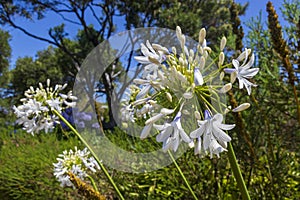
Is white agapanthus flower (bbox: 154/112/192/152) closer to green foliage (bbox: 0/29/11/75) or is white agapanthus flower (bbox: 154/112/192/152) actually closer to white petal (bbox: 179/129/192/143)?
white petal (bbox: 179/129/192/143)

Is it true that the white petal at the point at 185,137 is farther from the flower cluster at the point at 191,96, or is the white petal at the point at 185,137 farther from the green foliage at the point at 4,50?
the green foliage at the point at 4,50

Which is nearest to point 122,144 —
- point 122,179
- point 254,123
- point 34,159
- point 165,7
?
point 122,179

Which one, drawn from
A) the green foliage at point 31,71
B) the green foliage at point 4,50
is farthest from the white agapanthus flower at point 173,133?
the green foliage at point 4,50

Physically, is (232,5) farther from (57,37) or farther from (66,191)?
(57,37)

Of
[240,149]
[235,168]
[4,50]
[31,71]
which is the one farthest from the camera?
[31,71]

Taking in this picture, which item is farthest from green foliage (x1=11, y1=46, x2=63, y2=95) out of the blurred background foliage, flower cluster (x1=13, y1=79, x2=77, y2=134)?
flower cluster (x1=13, y1=79, x2=77, y2=134)

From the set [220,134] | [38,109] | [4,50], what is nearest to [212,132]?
[220,134]

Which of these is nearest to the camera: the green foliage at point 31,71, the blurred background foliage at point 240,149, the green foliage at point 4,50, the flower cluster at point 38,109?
the blurred background foliage at point 240,149

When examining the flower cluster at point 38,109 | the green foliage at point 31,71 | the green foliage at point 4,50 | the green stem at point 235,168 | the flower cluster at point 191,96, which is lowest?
the green stem at point 235,168

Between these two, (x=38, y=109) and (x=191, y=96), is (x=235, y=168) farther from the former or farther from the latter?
(x=38, y=109)

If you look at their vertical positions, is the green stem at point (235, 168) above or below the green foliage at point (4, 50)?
below

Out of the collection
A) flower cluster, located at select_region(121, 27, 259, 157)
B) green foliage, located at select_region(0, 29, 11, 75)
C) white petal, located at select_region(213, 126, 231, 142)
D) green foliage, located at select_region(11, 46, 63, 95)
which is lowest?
white petal, located at select_region(213, 126, 231, 142)
